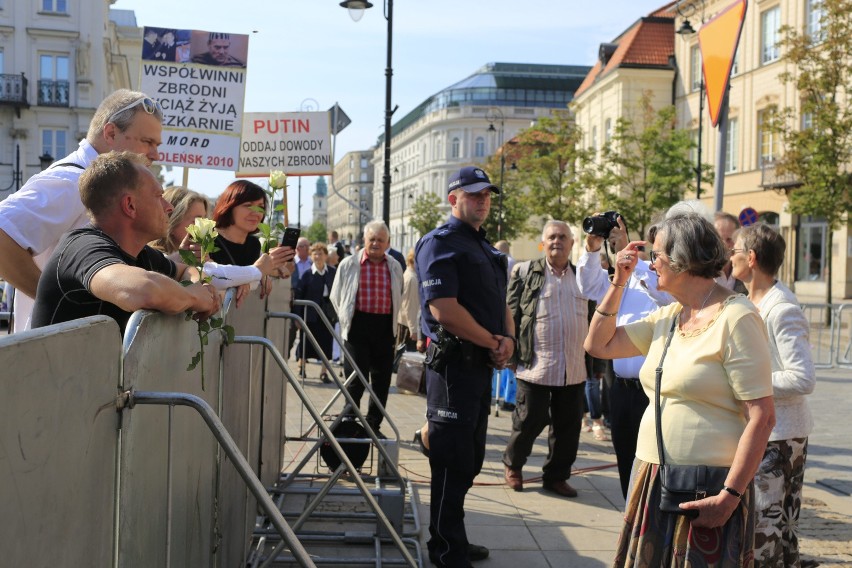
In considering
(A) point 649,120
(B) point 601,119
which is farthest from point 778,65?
(B) point 601,119

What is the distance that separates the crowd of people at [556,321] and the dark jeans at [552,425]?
0.04 ft

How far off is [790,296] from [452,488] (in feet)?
6.62

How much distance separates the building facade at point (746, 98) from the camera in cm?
3588

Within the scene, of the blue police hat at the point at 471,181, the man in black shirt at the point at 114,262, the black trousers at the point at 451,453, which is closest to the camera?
the man in black shirt at the point at 114,262

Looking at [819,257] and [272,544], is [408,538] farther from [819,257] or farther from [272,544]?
[819,257]

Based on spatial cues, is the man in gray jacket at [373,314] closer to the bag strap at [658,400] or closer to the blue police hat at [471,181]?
the blue police hat at [471,181]

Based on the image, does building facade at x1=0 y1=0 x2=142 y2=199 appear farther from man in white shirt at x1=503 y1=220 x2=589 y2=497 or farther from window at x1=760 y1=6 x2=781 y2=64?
man in white shirt at x1=503 y1=220 x2=589 y2=497

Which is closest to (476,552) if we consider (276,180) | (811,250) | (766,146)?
(276,180)

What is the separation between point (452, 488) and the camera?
5.17 meters

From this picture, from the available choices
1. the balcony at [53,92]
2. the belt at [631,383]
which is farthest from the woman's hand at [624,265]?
the balcony at [53,92]

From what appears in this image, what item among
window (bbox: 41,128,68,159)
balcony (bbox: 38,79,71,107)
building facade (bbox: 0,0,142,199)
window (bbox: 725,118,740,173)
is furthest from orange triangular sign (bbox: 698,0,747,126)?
window (bbox: 41,128,68,159)

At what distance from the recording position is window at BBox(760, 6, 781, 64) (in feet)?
125

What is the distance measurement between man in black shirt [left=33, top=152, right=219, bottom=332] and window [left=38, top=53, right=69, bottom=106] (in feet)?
168

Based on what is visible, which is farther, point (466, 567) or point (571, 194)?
point (571, 194)
